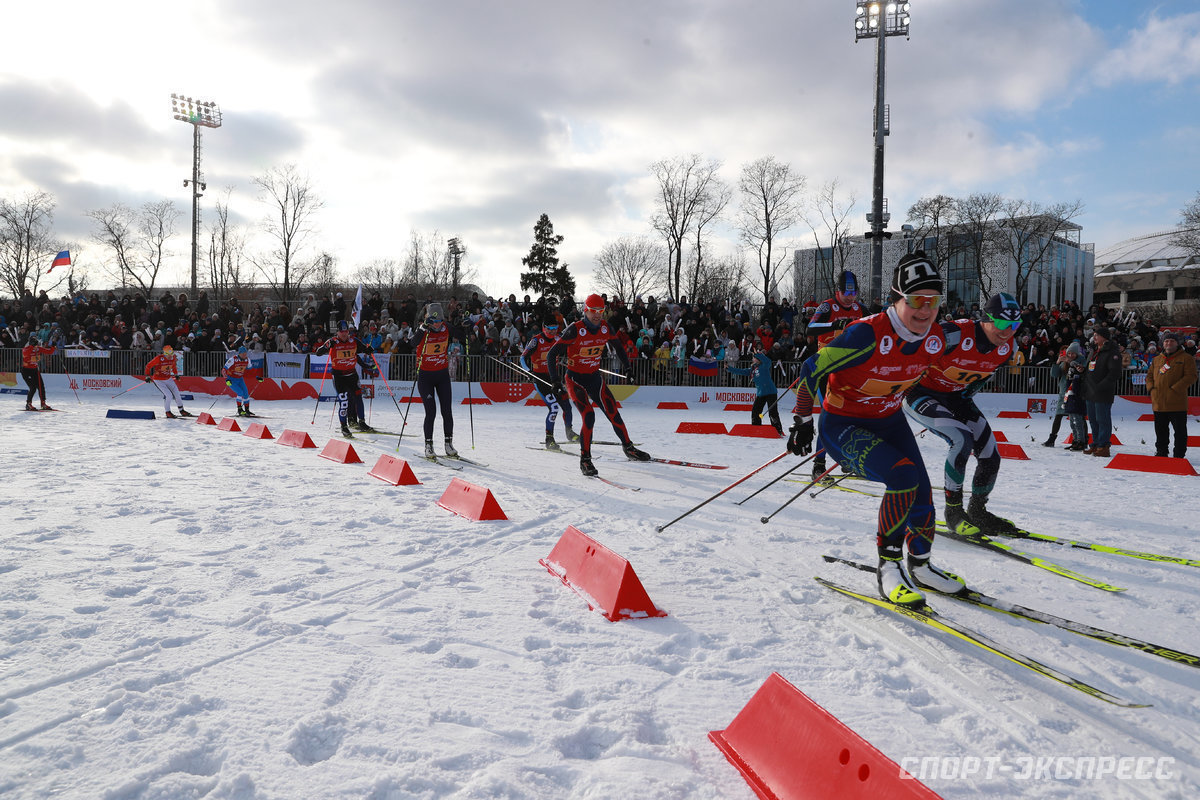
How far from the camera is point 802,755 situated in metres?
2.10

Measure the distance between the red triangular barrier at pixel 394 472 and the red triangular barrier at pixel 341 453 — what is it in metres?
0.95

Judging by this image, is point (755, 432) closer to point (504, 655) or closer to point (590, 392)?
point (590, 392)

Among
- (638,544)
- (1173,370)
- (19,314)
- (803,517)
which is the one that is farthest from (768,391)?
(19,314)

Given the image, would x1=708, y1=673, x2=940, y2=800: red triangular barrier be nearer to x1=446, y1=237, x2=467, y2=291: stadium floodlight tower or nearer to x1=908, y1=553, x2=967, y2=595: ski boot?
x1=908, y1=553, x2=967, y2=595: ski boot

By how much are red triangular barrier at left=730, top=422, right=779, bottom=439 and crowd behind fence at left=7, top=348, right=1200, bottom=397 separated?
23.3 ft

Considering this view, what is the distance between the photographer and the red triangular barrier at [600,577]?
12.1ft

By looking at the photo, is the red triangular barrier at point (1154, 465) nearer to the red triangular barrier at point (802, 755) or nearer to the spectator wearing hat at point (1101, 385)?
the spectator wearing hat at point (1101, 385)

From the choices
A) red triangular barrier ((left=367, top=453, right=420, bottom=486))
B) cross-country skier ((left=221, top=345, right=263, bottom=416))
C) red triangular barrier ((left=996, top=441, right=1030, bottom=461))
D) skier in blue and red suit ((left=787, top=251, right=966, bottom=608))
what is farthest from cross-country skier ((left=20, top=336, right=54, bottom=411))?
red triangular barrier ((left=996, top=441, right=1030, bottom=461))

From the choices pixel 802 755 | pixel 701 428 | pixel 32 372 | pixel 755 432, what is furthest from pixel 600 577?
pixel 32 372

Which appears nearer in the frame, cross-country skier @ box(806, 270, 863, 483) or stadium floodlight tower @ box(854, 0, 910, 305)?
cross-country skier @ box(806, 270, 863, 483)

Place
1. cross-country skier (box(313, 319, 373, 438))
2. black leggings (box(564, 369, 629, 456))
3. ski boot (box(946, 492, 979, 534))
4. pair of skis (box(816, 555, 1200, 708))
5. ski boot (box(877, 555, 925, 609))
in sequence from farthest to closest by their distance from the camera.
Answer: cross-country skier (box(313, 319, 373, 438))
black leggings (box(564, 369, 629, 456))
ski boot (box(946, 492, 979, 534))
ski boot (box(877, 555, 925, 609))
pair of skis (box(816, 555, 1200, 708))

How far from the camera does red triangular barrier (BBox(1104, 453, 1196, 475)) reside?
29.6ft

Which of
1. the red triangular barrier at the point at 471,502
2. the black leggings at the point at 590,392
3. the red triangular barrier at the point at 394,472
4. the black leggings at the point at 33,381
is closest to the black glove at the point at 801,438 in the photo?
the red triangular barrier at the point at 471,502

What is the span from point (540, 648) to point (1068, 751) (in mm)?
2104
